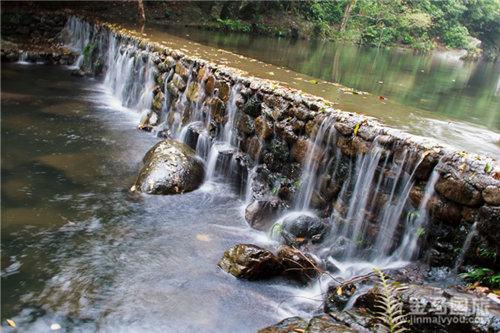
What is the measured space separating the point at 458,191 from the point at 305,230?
2.27 m

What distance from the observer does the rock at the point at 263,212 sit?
22.5 ft

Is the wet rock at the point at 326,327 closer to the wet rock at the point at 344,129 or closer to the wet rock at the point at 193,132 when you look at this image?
the wet rock at the point at 344,129

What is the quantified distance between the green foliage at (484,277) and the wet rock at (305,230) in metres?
2.06

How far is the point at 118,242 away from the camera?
5988mm

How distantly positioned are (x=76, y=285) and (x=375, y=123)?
4.60 metres

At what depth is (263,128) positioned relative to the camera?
25.3 feet

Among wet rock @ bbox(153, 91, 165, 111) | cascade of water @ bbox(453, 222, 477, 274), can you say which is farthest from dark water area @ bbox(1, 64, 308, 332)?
cascade of water @ bbox(453, 222, 477, 274)

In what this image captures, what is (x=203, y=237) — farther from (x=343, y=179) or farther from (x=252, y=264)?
(x=343, y=179)

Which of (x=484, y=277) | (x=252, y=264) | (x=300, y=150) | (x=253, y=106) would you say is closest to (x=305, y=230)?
(x=252, y=264)

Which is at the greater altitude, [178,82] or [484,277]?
[178,82]

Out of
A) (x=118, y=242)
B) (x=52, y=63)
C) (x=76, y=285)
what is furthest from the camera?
(x=52, y=63)

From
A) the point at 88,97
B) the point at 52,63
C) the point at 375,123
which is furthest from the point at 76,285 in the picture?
the point at 52,63

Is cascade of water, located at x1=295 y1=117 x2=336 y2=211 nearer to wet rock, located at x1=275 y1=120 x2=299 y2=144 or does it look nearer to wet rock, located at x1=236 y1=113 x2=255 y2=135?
wet rock, located at x1=275 y1=120 x2=299 y2=144

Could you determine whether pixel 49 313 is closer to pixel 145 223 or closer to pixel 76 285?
pixel 76 285
